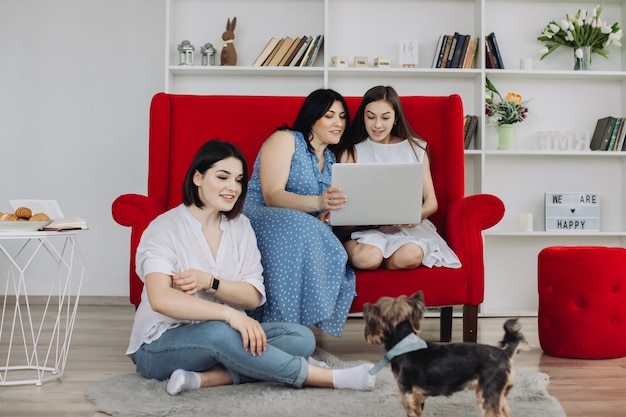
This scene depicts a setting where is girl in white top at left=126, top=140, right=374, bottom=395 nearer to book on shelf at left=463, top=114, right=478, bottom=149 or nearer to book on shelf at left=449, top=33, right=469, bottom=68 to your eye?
book on shelf at left=463, top=114, right=478, bottom=149

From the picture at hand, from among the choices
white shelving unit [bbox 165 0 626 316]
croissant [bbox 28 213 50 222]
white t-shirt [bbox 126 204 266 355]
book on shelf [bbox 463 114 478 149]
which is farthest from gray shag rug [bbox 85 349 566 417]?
white shelving unit [bbox 165 0 626 316]

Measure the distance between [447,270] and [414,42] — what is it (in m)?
1.90

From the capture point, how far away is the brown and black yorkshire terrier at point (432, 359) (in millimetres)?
1659

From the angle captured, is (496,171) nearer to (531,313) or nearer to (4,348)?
(531,313)

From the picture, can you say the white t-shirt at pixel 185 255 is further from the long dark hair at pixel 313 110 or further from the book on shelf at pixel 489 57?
the book on shelf at pixel 489 57

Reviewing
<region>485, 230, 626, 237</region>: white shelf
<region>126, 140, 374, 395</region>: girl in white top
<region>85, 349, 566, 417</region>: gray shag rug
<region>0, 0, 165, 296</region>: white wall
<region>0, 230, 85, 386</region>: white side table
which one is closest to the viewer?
<region>85, 349, 566, 417</region>: gray shag rug

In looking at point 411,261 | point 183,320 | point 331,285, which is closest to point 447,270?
point 411,261

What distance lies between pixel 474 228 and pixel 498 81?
1774mm

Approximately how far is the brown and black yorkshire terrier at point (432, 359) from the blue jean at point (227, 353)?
0.52m

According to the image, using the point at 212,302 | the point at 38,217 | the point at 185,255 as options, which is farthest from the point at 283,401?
the point at 38,217

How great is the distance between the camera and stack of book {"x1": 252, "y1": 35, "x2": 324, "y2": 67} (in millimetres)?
4195

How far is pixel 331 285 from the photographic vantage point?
2.59 metres

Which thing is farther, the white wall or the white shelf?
the white wall

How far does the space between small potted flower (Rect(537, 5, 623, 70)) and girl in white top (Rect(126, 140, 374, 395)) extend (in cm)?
260
